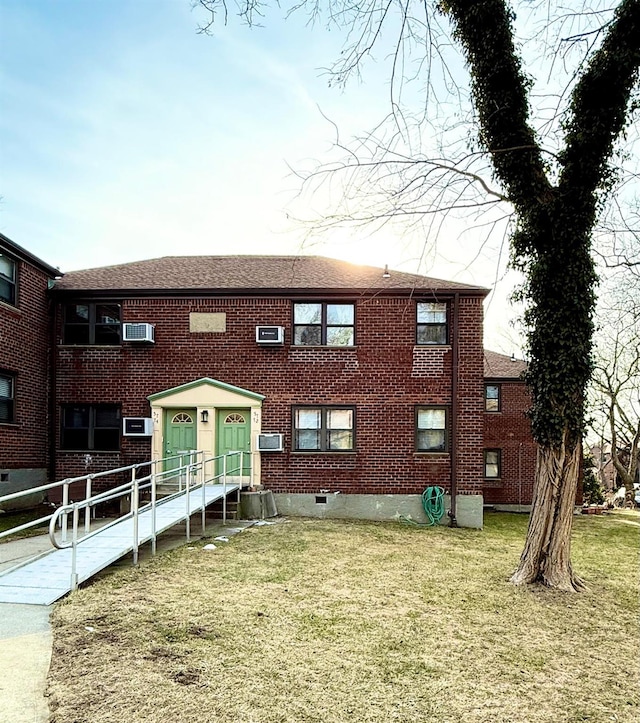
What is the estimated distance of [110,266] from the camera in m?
16.7

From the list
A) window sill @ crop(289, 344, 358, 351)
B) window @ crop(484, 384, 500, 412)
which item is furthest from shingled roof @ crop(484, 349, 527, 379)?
window sill @ crop(289, 344, 358, 351)

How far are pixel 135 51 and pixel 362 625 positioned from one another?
269 inches

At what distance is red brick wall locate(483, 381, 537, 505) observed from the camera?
23.0 m

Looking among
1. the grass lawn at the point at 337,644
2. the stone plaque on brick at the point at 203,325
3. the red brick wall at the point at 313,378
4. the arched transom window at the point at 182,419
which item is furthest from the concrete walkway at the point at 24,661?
the stone plaque on brick at the point at 203,325

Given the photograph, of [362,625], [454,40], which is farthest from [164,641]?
[454,40]

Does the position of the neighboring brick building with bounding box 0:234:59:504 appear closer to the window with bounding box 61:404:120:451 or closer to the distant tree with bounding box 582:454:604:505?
the window with bounding box 61:404:120:451

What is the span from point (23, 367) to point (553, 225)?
37.7 feet

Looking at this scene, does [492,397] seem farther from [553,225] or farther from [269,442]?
[553,225]

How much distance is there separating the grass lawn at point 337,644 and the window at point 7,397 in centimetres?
640

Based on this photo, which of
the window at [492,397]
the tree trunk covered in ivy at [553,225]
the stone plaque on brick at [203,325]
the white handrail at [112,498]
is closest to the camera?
the white handrail at [112,498]

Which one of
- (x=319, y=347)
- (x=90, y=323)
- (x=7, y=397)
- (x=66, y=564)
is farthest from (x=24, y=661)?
(x=90, y=323)

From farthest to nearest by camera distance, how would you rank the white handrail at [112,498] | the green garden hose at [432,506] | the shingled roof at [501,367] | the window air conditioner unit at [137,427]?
1. the shingled roof at [501,367]
2. the window air conditioner unit at [137,427]
3. the green garden hose at [432,506]
4. the white handrail at [112,498]

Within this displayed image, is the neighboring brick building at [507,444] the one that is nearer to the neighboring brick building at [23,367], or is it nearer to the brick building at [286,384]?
the brick building at [286,384]

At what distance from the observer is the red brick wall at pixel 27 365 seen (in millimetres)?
12872
